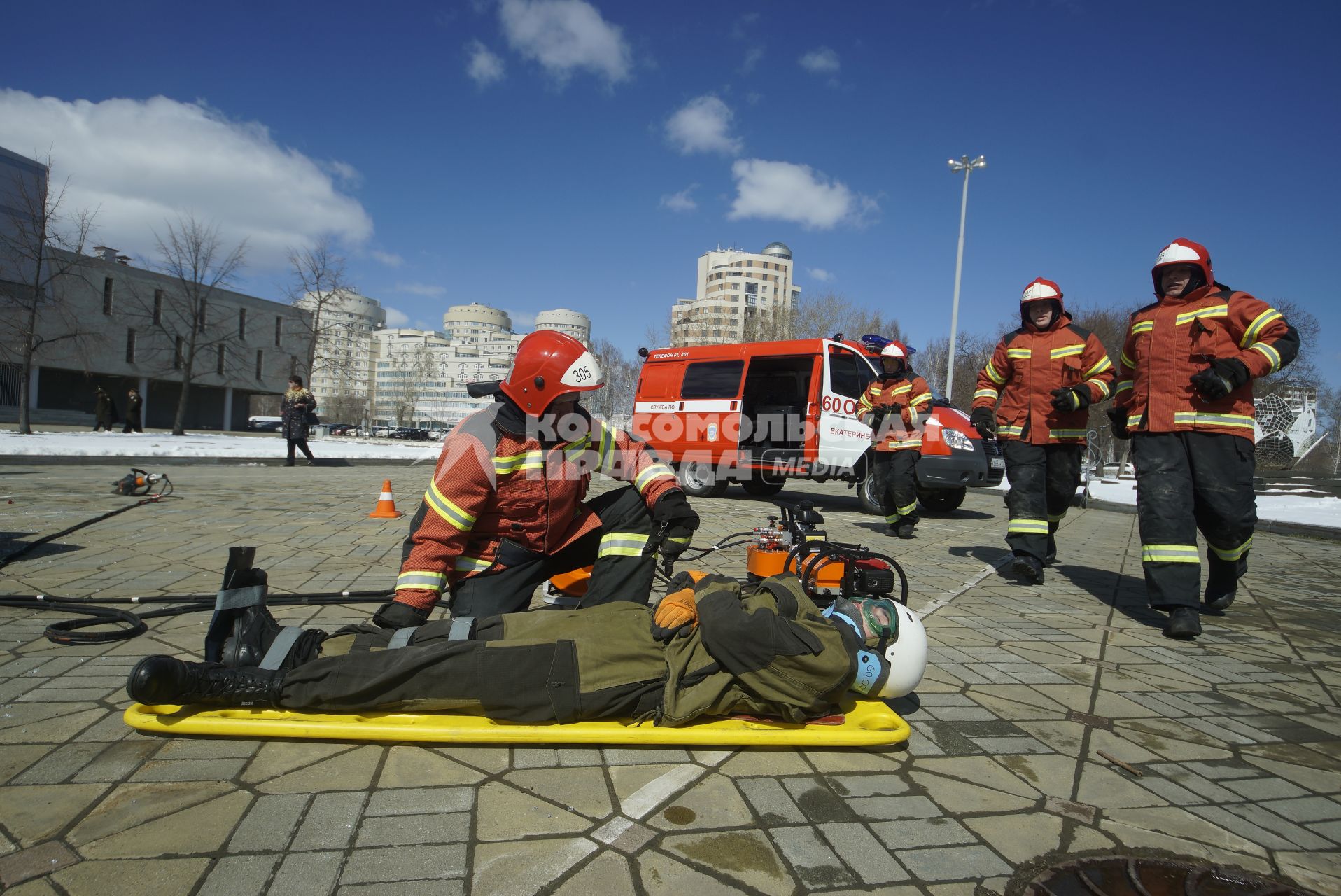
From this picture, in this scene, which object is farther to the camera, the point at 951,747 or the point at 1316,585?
the point at 1316,585

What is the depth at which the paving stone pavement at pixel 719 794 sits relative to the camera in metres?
1.64

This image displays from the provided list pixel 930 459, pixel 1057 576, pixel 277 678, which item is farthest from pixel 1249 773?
pixel 930 459

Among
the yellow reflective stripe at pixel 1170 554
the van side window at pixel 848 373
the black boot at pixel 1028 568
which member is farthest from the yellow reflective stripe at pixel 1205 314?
the van side window at pixel 848 373

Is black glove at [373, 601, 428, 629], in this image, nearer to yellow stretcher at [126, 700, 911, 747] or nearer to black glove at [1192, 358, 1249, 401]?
yellow stretcher at [126, 700, 911, 747]

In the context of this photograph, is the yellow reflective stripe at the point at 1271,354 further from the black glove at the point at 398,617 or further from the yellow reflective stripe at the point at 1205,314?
the black glove at the point at 398,617

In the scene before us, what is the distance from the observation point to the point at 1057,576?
5.73m

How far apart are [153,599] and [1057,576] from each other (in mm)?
6279

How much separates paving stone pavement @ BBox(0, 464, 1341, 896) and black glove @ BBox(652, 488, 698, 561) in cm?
108

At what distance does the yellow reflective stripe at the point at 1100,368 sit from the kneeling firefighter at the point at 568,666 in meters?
3.92

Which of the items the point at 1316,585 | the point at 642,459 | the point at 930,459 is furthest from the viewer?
the point at 930,459

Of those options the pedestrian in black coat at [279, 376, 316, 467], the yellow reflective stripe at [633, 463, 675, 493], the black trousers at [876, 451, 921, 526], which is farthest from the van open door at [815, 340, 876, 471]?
the pedestrian in black coat at [279, 376, 316, 467]

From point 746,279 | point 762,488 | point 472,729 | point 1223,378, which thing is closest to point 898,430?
point 1223,378

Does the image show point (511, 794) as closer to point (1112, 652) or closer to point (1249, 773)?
point (1249, 773)

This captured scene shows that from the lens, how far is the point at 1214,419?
13.6 feet
